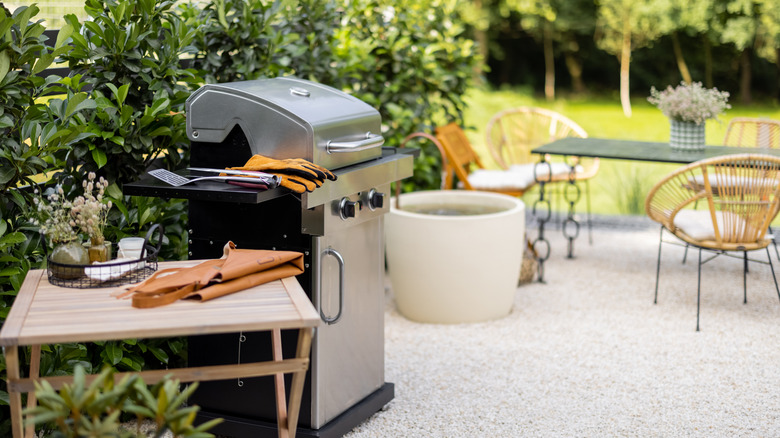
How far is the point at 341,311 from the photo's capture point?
2.95 m

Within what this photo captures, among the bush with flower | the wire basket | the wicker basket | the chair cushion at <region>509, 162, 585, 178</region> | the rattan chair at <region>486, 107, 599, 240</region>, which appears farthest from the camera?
the rattan chair at <region>486, 107, 599, 240</region>

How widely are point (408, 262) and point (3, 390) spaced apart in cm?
217

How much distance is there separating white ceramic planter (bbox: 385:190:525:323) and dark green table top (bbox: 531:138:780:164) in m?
0.81

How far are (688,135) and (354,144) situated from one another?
2863 mm

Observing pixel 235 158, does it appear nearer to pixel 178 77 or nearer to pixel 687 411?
pixel 178 77

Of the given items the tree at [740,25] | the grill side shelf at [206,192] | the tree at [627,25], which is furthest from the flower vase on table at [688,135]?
the tree at [627,25]

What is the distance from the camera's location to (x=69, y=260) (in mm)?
2406

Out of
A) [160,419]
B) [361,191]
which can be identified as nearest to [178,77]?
[361,191]

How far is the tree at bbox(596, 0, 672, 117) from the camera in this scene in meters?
11.3

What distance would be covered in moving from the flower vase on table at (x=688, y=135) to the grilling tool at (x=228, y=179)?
332cm

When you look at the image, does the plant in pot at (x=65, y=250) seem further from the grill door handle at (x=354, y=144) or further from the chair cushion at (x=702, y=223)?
the chair cushion at (x=702, y=223)

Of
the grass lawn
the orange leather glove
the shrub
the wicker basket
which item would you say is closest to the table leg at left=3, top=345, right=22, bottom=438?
the shrub

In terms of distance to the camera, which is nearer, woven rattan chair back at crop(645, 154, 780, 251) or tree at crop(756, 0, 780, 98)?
woven rattan chair back at crop(645, 154, 780, 251)

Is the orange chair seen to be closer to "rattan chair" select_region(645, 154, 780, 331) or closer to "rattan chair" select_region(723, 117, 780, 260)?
"rattan chair" select_region(645, 154, 780, 331)
